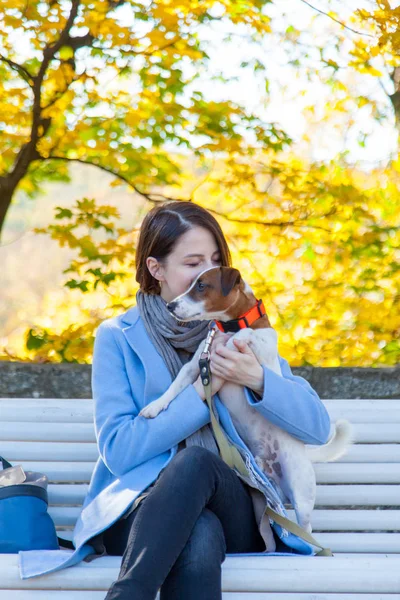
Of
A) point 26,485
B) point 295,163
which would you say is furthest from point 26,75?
A: point 26,485

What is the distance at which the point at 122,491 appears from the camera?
2225 millimetres

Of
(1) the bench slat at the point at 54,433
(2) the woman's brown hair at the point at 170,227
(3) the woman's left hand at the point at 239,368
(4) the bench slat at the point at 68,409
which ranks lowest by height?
(1) the bench slat at the point at 54,433

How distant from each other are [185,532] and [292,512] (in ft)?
2.79

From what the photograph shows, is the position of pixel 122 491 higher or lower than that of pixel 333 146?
lower

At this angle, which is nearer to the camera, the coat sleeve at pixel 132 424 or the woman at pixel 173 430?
the woman at pixel 173 430

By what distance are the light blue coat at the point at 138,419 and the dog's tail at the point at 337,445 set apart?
42 cm

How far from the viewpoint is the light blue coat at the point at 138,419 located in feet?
7.29

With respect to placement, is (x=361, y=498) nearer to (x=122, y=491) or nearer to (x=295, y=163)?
(x=122, y=491)

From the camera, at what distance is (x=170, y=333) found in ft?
8.18

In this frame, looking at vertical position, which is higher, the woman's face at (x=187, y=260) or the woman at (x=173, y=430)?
the woman's face at (x=187, y=260)

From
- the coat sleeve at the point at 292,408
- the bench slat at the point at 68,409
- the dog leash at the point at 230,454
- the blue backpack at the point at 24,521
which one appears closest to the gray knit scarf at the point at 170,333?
the dog leash at the point at 230,454

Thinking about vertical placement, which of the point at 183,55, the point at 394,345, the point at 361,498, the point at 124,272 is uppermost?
the point at 183,55

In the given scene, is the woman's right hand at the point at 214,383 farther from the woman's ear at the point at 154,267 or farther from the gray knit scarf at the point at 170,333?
the woman's ear at the point at 154,267

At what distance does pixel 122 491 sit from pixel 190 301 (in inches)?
25.3
